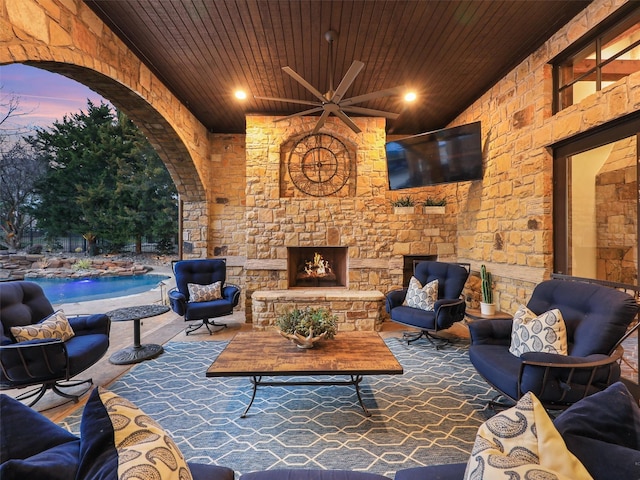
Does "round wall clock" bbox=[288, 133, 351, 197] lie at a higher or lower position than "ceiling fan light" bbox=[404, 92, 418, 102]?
lower

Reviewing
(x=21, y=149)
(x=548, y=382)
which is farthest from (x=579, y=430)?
(x=21, y=149)

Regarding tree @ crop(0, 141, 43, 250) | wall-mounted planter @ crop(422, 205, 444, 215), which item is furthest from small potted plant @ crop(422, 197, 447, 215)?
tree @ crop(0, 141, 43, 250)

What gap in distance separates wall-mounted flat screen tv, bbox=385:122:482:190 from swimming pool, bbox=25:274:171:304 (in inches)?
319

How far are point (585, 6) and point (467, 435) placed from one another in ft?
12.0

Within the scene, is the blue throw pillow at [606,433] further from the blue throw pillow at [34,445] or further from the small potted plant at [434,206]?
the small potted plant at [434,206]

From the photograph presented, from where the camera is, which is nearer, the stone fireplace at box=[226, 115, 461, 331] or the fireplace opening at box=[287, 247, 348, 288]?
the stone fireplace at box=[226, 115, 461, 331]

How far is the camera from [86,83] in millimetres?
2994

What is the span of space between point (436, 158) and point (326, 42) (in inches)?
92.4

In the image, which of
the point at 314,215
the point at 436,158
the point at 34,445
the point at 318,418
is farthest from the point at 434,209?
the point at 34,445

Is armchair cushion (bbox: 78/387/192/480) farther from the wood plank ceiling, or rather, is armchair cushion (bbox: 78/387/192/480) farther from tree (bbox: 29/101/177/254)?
tree (bbox: 29/101/177/254)

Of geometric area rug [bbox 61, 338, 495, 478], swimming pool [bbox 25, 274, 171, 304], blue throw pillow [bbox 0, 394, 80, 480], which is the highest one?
blue throw pillow [bbox 0, 394, 80, 480]

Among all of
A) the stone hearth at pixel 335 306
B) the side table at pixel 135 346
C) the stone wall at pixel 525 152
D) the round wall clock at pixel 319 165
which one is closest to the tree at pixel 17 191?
the side table at pixel 135 346

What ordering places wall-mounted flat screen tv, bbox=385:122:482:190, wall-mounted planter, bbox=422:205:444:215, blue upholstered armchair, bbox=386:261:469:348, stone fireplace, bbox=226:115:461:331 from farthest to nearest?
wall-mounted planter, bbox=422:205:444:215
stone fireplace, bbox=226:115:461:331
wall-mounted flat screen tv, bbox=385:122:482:190
blue upholstered armchair, bbox=386:261:469:348

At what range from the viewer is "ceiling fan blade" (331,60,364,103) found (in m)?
2.49
